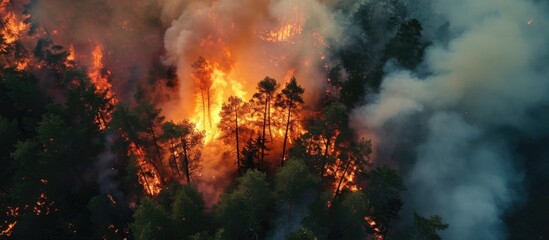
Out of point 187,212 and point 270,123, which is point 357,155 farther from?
point 187,212

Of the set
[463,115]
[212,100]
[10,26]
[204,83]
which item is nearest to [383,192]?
[463,115]

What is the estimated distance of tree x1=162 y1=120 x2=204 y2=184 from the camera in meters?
25.8

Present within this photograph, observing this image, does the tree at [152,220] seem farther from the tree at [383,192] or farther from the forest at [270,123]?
the tree at [383,192]

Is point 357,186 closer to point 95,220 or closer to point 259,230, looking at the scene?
point 259,230

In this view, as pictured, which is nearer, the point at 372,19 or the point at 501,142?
the point at 501,142

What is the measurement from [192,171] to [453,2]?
135 ft

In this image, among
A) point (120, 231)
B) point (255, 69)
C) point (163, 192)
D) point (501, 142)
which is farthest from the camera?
point (255, 69)

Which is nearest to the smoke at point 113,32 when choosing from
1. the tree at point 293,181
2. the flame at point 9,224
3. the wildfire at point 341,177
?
the flame at point 9,224

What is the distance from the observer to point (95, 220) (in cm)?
2797

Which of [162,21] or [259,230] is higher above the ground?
[162,21]

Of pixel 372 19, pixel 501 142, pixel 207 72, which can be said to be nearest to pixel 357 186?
pixel 501 142

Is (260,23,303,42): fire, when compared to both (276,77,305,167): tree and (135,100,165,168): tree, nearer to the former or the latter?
(276,77,305,167): tree

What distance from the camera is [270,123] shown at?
105 feet

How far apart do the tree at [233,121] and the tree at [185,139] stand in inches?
102
